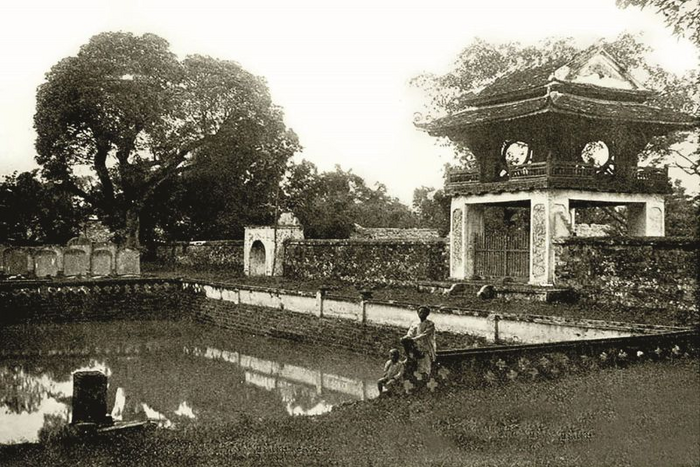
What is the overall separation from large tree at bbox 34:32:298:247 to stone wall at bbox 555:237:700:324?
55.2ft

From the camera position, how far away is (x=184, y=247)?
32.9 metres

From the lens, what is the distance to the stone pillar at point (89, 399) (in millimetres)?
7754

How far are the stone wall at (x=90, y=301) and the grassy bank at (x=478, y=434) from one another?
1512 centimetres

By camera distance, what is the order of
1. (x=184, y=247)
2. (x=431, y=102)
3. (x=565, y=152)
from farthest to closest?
(x=184, y=247) < (x=431, y=102) < (x=565, y=152)

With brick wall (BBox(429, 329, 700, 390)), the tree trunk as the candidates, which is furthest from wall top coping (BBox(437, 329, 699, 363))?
the tree trunk

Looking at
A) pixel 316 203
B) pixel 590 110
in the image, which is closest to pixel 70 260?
pixel 316 203

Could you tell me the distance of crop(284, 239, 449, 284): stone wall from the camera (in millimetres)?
21250

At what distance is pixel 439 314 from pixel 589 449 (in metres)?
8.69

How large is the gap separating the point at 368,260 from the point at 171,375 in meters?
9.72

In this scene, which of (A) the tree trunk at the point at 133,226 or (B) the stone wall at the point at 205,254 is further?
(B) the stone wall at the point at 205,254

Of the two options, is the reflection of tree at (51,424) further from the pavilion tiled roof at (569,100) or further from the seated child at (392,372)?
the pavilion tiled roof at (569,100)

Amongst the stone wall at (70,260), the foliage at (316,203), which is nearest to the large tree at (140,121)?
the foliage at (316,203)

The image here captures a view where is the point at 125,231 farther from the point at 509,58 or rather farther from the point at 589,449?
the point at 589,449

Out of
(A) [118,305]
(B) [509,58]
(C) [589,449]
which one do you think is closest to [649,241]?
(C) [589,449]
